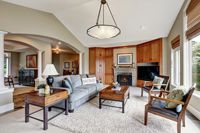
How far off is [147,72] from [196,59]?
324 centimetres

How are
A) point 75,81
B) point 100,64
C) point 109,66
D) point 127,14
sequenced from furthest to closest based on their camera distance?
point 109,66 → point 100,64 → point 127,14 → point 75,81

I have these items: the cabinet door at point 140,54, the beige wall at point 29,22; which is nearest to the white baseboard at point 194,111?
the cabinet door at point 140,54

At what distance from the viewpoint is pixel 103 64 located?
7648 millimetres

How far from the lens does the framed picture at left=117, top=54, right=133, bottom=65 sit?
7.15 meters

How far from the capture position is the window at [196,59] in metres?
3.02

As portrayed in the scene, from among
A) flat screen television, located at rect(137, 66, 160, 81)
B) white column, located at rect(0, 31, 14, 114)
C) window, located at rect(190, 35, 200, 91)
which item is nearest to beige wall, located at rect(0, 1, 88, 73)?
white column, located at rect(0, 31, 14, 114)

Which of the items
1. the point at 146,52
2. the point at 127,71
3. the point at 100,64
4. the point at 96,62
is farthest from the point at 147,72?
the point at 96,62

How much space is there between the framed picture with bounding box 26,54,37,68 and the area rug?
6.63m

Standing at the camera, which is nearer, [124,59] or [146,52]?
[146,52]

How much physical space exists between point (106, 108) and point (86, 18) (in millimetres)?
3408

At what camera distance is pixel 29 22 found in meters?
3.70

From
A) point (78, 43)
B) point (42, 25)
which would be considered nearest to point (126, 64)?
point (78, 43)

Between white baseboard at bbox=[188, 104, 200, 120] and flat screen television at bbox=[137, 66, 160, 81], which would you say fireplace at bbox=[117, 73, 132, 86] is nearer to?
flat screen television at bbox=[137, 66, 160, 81]

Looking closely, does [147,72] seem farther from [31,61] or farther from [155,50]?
[31,61]
